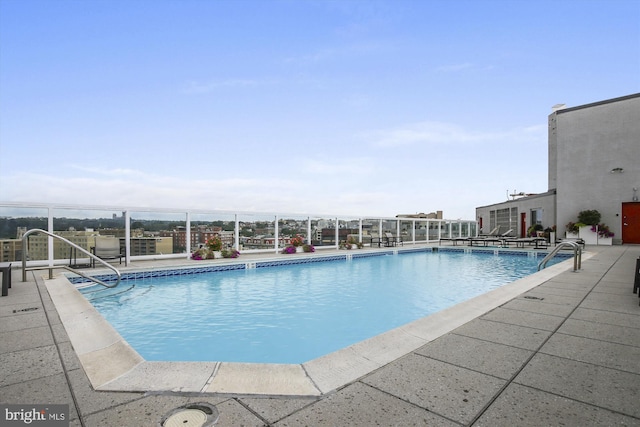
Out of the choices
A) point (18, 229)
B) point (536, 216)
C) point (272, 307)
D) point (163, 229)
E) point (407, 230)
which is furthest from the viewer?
point (536, 216)

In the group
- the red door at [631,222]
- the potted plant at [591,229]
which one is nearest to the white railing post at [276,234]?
the potted plant at [591,229]

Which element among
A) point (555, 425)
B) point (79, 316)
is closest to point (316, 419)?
point (555, 425)

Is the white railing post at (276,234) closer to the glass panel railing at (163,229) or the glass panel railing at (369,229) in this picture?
the glass panel railing at (163,229)

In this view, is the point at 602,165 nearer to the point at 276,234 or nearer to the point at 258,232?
the point at 276,234

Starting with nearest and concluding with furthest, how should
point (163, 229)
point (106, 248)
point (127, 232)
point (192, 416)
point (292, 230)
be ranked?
point (192, 416), point (106, 248), point (127, 232), point (163, 229), point (292, 230)

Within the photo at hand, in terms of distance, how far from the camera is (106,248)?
26.0ft

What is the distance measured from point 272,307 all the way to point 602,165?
661 inches

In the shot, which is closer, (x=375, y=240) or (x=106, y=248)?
(x=106, y=248)

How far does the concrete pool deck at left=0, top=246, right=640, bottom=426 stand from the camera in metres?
1.62

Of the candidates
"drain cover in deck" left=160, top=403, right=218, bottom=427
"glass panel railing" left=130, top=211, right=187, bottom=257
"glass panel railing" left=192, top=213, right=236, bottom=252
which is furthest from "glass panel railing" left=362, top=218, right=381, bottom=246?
"drain cover in deck" left=160, top=403, right=218, bottom=427

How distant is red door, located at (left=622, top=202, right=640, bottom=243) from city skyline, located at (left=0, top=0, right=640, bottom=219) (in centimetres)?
548

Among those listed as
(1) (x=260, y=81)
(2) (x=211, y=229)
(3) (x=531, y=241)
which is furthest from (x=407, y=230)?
(2) (x=211, y=229)

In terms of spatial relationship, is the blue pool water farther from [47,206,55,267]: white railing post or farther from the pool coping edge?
[47,206,55,267]: white railing post

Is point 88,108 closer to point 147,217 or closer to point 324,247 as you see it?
point 147,217
